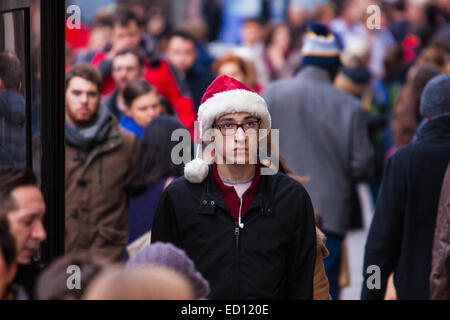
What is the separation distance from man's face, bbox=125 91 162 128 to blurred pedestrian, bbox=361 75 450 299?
2316 millimetres

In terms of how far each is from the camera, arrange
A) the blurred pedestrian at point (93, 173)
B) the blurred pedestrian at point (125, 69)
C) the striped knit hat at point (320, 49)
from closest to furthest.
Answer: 1. the blurred pedestrian at point (93, 173)
2. the striped knit hat at point (320, 49)
3. the blurred pedestrian at point (125, 69)

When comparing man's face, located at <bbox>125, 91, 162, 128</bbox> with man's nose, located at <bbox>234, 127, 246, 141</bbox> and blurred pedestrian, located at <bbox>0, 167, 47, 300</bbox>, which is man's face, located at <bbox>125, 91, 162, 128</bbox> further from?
blurred pedestrian, located at <bbox>0, 167, 47, 300</bbox>

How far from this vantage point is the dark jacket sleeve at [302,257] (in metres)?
4.36

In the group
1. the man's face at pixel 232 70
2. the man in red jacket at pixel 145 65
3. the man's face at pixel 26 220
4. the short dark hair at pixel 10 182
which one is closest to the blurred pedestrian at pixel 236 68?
the man's face at pixel 232 70

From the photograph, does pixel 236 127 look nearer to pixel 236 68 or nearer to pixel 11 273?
pixel 11 273

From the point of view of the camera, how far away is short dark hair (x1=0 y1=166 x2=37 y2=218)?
146 inches

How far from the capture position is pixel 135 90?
294 inches

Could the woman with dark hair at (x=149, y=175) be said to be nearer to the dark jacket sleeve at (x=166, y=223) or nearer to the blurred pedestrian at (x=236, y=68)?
the dark jacket sleeve at (x=166, y=223)

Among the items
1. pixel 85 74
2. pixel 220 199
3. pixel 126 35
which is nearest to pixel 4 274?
pixel 220 199

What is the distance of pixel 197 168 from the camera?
4371mm

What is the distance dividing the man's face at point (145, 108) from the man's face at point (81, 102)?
23.3 inches
